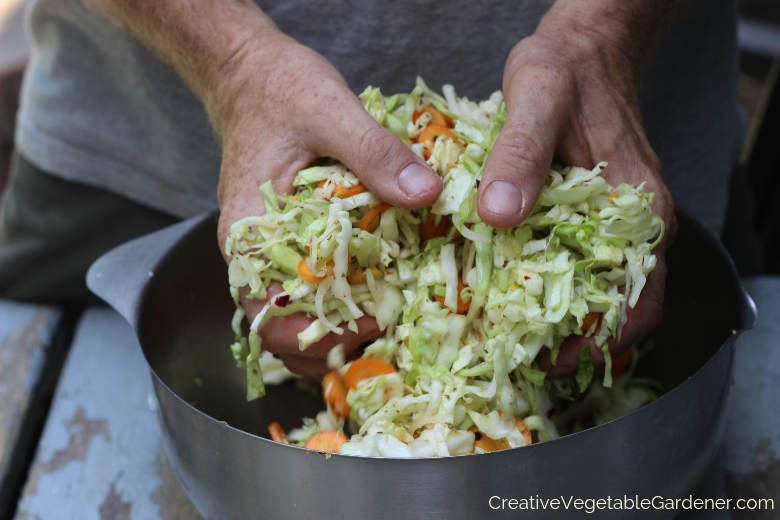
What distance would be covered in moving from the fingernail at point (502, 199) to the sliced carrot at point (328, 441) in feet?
1.08

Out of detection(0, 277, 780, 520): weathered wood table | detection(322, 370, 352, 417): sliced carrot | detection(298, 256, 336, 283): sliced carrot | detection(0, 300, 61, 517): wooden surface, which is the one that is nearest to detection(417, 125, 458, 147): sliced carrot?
detection(298, 256, 336, 283): sliced carrot

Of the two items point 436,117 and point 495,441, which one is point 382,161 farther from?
point 495,441

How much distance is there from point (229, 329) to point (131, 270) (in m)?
0.22

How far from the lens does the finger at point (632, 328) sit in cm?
77

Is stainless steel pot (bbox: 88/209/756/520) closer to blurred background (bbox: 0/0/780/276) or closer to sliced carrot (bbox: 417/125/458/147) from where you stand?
sliced carrot (bbox: 417/125/458/147)

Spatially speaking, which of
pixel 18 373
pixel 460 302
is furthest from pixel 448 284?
pixel 18 373

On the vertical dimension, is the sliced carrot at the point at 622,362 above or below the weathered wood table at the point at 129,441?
above

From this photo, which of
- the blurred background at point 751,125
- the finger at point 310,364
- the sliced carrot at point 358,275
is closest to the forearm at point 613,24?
the sliced carrot at point 358,275

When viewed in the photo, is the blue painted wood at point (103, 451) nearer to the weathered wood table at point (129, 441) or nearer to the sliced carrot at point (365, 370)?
the weathered wood table at point (129, 441)

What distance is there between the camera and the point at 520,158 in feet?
2.28

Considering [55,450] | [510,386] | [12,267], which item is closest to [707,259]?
[510,386]

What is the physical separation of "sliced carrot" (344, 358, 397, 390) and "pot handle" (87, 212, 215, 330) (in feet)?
0.88

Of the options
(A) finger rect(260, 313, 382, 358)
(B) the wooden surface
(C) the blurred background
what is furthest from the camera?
(C) the blurred background

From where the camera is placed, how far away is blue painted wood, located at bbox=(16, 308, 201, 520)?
977mm
